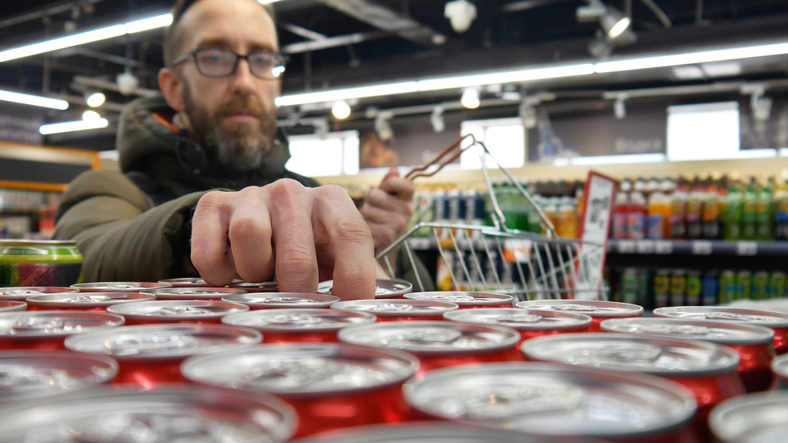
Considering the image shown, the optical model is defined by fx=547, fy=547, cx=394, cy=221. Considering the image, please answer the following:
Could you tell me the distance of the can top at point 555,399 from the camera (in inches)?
11.2

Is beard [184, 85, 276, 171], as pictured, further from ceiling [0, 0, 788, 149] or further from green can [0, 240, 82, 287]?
ceiling [0, 0, 788, 149]

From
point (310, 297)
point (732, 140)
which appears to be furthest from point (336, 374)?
point (732, 140)

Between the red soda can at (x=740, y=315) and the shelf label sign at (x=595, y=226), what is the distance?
58.4 inches

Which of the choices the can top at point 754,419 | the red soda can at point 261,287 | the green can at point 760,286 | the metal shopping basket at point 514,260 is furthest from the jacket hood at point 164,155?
the green can at point 760,286

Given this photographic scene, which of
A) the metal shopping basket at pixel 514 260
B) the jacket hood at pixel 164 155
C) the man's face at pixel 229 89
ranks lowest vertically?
the metal shopping basket at pixel 514 260

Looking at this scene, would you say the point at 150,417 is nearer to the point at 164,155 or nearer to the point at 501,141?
the point at 164,155

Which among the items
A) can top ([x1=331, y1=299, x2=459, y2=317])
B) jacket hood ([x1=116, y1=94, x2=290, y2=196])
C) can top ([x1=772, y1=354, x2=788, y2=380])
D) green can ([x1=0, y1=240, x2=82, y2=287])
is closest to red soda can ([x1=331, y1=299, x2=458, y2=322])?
can top ([x1=331, y1=299, x2=459, y2=317])

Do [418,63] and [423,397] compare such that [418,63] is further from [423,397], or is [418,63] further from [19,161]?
[19,161]

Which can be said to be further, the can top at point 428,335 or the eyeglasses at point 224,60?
the eyeglasses at point 224,60

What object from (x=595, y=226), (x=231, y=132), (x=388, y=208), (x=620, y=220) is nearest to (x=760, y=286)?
(x=620, y=220)

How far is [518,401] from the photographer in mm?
336

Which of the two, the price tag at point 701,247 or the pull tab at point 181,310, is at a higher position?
the pull tab at point 181,310

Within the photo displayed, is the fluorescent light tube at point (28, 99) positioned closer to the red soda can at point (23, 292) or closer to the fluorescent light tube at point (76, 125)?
the fluorescent light tube at point (76, 125)

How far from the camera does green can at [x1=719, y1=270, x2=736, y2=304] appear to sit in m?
3.89
